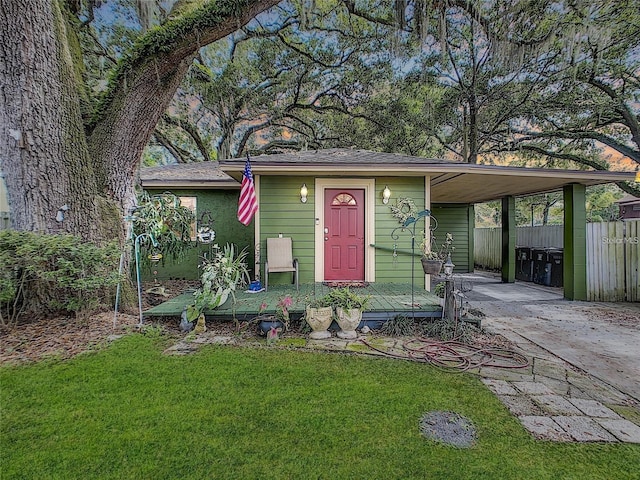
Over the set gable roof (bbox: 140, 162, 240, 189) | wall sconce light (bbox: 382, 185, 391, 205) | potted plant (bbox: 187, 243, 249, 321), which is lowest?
potted plant (bbox: 187, 243, 249, 321)

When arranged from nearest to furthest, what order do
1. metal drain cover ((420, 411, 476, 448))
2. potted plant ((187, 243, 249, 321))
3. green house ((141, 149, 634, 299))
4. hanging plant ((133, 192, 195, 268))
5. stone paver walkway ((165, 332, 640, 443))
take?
metal drain cover ((420, 411, 476, 448)) → stone paver walkway ((165, 332, 640, 443)) → potted plant ((187, 243, 249, 321)) → hanging plant ((133, 192, 195, 268)) → green house ((141, 149, 634, 299))

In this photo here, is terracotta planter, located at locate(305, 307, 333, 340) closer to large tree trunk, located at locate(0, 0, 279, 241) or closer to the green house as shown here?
the green house

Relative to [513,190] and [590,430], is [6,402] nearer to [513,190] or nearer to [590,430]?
[590,430]

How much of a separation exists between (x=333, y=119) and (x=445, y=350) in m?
11.1

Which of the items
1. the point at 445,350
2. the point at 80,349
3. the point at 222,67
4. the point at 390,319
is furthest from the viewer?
the point at 222,67

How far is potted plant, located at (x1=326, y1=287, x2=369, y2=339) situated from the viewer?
382cm

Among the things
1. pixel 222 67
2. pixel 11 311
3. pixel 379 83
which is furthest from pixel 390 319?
pixel 222 67

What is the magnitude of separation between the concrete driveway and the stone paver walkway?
8.7 inches

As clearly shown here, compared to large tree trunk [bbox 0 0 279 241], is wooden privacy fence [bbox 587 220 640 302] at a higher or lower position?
lower

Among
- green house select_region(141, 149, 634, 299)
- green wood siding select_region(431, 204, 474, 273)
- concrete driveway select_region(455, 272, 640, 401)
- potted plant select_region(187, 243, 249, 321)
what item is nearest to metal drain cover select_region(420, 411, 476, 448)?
concrete driveway select_region(455, 272, 640, 401)

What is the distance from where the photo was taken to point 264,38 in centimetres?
1056

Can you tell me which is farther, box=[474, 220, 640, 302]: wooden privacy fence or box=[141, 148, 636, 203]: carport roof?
box=[474, 220, 640, 302]: wooden privacy fence

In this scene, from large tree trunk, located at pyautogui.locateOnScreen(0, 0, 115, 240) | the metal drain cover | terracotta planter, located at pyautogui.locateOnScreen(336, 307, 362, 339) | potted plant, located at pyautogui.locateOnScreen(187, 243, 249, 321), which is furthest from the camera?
potted plant, located at pyautogui.locateOnScreen(187, 243, 249, 321)

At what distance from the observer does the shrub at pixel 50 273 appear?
3.38 metres
